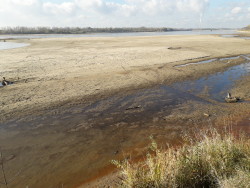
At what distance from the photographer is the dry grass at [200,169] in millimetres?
3107

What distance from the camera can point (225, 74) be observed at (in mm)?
13492

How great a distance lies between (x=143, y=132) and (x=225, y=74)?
1011 centimetres

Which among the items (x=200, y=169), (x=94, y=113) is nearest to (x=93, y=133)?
(x=94, y=113)

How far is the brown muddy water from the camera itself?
4809 millimetres

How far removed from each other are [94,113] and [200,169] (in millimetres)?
5208

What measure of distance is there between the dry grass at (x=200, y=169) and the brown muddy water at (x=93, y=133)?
175 cm

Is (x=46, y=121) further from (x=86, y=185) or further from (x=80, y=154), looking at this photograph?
(x=86, y=185)

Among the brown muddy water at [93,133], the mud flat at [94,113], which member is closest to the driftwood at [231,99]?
the mud flat at [94,113]

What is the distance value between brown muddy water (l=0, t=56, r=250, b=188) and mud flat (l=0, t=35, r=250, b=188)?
0.03 metres

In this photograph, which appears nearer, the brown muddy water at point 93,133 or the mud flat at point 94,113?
the brown muddy water at point 93,133

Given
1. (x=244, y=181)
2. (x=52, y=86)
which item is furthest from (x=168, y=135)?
(x=52, y=86)

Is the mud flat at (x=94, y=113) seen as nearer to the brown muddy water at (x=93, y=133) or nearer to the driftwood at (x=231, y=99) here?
the brown muddy water at (x=93, y=133)

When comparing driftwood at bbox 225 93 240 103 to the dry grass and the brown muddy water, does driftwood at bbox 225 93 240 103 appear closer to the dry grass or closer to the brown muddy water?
the brown muddy water

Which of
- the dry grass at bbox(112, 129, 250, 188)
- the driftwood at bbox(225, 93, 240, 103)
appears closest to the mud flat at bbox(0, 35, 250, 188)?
the driftwood at bbox(225, 93, 240, 103)
